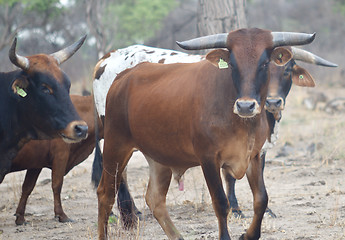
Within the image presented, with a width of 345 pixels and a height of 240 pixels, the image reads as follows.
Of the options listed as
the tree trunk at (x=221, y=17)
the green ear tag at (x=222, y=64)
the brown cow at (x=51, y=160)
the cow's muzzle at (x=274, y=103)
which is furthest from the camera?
the tree trunk at (x=221, y=17)

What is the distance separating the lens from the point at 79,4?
38.1 metres

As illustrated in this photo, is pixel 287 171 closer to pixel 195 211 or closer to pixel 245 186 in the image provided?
pixel 245 186

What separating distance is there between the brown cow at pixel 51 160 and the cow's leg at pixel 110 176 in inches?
60.0

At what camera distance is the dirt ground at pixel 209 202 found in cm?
633

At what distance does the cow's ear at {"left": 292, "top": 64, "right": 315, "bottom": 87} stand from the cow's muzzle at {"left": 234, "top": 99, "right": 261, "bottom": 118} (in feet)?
7.97

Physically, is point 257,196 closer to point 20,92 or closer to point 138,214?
point 20,92

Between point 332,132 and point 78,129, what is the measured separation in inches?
326

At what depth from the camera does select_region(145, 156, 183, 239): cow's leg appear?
613cm

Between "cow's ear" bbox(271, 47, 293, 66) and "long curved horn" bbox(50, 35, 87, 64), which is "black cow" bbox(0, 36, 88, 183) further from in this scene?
"cow's ear" bbox(271, 47, 293, 66)

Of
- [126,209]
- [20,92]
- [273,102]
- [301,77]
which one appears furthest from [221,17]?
[20,92]

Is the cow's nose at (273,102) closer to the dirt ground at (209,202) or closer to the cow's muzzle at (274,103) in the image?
the cow's muzzle at (274,103)

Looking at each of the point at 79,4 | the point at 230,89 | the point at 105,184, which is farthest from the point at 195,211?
the point at 79,4

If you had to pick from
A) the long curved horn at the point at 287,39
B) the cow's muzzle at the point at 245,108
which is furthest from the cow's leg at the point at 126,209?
the long curved horn at the point at 287,39

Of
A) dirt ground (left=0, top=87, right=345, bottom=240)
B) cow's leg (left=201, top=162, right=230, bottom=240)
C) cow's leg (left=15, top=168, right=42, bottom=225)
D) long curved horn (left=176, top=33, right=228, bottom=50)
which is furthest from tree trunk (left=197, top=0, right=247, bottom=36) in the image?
cow's leg (left=201, top=162, right=230, bottom=240)
